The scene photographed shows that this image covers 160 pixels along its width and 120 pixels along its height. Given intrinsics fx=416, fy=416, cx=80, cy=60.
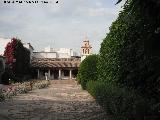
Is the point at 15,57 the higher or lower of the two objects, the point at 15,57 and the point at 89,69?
the higher

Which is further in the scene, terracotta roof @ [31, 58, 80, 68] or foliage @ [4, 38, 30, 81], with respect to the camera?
terracotta roof @ [31, 58, 80, 68]

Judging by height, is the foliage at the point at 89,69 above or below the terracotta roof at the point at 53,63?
below

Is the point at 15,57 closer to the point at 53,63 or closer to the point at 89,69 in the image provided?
the point at 53,63

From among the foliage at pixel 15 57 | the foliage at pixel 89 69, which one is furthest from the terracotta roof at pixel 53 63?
the foliage at pixel 89 69

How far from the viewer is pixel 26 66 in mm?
70500

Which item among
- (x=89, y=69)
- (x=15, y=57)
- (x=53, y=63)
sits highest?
(x=15, y=57)

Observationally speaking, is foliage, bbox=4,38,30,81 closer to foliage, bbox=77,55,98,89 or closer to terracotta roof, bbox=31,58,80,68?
terracotta roof, bbox=31,58,80,68

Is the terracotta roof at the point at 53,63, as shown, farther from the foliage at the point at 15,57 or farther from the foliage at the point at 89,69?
the foliage at the point at 89,69

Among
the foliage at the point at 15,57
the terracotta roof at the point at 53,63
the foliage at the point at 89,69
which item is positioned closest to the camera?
the foliage at the point at 89,69

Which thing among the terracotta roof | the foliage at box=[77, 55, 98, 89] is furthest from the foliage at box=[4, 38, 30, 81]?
the foliage at box=[77, 55, 98, 89]

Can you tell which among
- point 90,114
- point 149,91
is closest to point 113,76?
point 90,114

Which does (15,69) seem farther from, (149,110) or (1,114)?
(149,110)

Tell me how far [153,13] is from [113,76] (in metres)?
12.1

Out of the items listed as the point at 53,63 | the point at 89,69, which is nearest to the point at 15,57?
the point at 53,63
